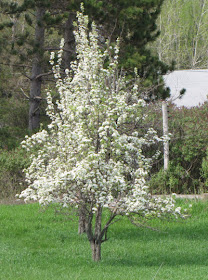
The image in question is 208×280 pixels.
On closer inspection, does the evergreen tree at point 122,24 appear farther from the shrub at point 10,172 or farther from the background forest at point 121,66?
the shrub at point 10,172

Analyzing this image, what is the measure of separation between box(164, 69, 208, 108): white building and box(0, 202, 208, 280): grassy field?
10.6 m

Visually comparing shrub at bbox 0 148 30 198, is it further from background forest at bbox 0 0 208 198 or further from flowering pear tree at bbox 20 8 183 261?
flowering pear tree at bbox 20 8 183 261

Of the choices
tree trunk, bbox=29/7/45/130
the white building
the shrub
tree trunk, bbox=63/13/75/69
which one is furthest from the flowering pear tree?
the white building

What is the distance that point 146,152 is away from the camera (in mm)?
14383

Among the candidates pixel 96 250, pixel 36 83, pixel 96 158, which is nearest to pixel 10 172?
pixel 36 83

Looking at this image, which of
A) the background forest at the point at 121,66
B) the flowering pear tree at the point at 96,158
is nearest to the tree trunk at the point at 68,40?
the background forest at the point at 121,66

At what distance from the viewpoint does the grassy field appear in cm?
688

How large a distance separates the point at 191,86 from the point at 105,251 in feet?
51.6

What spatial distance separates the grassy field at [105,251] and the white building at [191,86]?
34.7 ft

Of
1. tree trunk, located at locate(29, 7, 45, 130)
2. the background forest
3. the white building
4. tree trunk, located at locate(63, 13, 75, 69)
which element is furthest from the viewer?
the white building

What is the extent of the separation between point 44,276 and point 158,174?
7.33 metres

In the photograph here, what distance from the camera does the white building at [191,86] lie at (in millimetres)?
22016

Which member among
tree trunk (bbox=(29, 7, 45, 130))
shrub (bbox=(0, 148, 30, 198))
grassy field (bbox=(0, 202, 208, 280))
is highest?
tree trunk (bbox=(29, 7, 45, 130))

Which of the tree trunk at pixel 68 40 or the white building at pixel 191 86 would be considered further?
the white building at pixel 191 86
